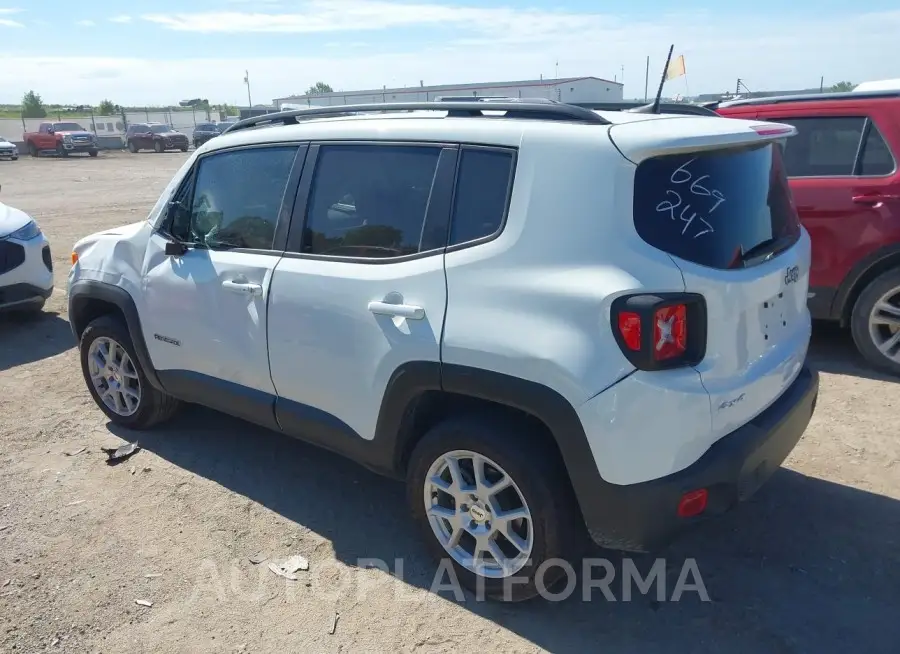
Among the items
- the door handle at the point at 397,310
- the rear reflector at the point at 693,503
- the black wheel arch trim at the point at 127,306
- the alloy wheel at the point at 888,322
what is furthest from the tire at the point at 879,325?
the black wheel arch trim at the point at 127,306

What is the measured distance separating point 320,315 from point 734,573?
2112 millimetres

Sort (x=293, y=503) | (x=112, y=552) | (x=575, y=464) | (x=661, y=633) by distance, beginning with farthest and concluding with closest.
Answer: (x=293, y=503)
(x=112, y=552)
(x=661, y=633)
(x=575, y=464)

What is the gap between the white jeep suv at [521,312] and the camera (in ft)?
8.02

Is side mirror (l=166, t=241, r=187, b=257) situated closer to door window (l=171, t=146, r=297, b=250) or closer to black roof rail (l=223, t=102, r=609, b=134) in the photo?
door window (l=171, t=146, r=297, b=250)

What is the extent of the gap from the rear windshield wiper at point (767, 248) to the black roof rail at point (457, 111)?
0.73 meters

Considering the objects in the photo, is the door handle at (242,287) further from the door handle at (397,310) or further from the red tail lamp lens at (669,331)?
the red tail lamp lens at (669,331)

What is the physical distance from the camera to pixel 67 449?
446cm

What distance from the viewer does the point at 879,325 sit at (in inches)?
205

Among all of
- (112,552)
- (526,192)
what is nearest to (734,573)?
(526,192)

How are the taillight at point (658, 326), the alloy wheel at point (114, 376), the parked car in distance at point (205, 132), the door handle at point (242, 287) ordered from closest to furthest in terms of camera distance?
the taillight at point (658, 326) < the door handle at point (242, 287) < the alloy wheel at point (114, 376) < the parked car in distance at point (205, 132)

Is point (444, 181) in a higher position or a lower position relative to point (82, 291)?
higher

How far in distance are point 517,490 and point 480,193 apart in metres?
1.15

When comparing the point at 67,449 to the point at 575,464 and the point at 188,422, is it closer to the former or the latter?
the point at 188,422

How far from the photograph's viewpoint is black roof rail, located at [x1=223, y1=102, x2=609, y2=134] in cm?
270
